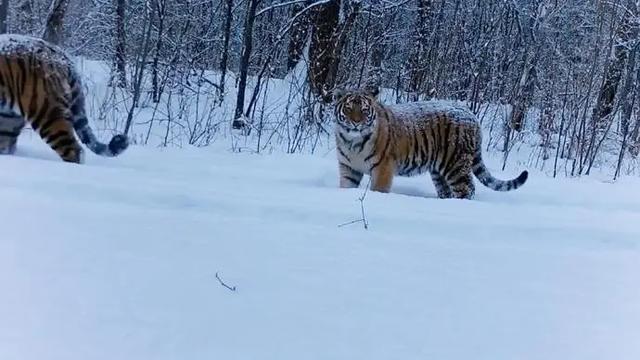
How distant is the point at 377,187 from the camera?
615cm

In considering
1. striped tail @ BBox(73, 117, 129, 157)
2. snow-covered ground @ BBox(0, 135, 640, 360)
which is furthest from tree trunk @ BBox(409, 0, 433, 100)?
snow-covered ground @ BBox(0, 135, 640, 360)

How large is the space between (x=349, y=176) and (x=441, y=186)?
1.11m

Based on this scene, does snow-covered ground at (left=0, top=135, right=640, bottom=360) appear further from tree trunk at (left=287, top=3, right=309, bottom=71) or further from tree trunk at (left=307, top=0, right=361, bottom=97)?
tree trunk at (left=287, top=3, right=309, bottom=71)

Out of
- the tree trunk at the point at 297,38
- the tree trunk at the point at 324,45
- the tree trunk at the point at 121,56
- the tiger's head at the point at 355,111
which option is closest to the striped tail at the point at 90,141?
the tiger's head at the point at 355,111

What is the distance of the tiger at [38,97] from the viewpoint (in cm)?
597

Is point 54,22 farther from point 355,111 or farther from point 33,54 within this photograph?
point 355,111

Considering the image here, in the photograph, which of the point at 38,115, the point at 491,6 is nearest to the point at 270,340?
the point at 38,115

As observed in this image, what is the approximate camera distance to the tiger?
19.6 feet

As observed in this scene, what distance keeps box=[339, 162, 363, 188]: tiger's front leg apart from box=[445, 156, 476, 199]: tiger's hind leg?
39.0 inches

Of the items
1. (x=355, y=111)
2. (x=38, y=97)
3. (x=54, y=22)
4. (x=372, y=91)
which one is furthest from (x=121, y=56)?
(x=355, y=111)

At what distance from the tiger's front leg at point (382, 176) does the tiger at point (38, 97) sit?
2.14m

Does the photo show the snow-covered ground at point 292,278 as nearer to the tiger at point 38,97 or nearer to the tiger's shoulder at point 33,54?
the tiger at point 38,97

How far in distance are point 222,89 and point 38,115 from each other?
6.60 m

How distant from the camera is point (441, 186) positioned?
6910 mm
